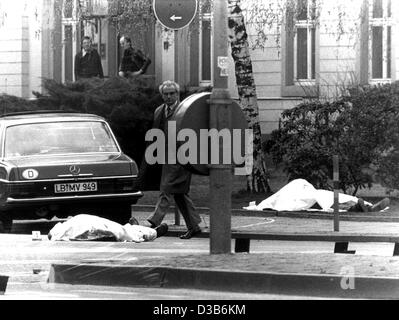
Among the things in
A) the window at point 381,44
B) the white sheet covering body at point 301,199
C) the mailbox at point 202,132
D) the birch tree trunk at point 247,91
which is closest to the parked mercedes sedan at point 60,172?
the white sheet covering body at point 301,199

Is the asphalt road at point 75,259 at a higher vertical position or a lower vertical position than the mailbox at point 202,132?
lower

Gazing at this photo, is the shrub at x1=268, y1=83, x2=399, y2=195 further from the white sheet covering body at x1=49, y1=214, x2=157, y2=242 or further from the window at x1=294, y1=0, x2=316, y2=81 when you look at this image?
the window at x1=294, y1=0, x2=316, y2=81

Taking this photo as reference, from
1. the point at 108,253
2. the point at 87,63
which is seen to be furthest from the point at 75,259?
the point at 87,63

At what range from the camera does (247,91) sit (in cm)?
2216

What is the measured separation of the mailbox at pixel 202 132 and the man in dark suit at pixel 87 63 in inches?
704

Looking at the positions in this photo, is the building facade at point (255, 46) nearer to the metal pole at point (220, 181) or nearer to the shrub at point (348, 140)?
the shrub at point (348, 140)

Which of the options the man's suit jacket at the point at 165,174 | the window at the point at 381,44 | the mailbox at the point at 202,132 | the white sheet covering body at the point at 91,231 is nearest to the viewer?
the mailbox at the point at 202,132

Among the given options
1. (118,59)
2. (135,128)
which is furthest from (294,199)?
(118,59)

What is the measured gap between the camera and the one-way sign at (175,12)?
614 inches

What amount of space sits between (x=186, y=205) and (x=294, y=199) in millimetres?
4396

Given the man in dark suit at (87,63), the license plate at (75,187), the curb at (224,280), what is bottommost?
the curb at (224,280)

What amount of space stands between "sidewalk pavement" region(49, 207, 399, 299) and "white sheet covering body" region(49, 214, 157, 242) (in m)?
2.47

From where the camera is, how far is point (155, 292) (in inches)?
401
